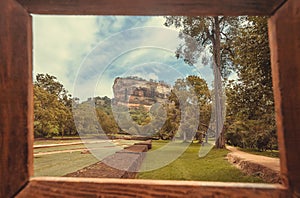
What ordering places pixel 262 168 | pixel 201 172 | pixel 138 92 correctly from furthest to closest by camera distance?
1. pixel 138 92
2. pixel 201 172
3. pixel 262 168

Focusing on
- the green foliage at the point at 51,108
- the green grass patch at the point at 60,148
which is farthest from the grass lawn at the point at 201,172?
the green foliage at the point at 51,108

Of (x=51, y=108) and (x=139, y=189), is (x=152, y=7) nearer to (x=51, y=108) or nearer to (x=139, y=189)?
(x=139, y=189)

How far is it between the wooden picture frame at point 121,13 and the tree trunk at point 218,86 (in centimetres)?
565

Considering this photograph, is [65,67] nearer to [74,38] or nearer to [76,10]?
[74,38]

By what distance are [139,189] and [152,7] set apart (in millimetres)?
345

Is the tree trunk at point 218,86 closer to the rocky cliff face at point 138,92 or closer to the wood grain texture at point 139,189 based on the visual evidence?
the rocky cliff face at point 138,92

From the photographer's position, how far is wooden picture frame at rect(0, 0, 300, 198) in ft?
1.25

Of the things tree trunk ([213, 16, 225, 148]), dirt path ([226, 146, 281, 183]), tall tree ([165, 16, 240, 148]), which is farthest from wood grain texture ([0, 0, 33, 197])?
tall tree ([165, 16, 240, 148])

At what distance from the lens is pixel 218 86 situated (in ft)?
19.8

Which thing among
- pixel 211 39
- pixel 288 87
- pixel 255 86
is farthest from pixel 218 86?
pixel 288 87

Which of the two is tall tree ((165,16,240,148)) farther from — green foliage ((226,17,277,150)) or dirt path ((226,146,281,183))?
dirt path ((226,146,281,183))

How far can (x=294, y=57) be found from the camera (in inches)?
15.0

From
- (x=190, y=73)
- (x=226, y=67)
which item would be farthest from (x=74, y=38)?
(x=226, y=67)

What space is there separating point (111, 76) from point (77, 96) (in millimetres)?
910
